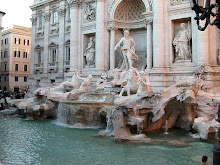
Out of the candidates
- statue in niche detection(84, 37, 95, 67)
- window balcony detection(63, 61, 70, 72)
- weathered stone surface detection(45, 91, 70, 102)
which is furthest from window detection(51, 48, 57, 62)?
weathered stone surface detection(45, 91, 70, 102)

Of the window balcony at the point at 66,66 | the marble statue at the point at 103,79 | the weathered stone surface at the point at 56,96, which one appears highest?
the window balcony at the point at 66,66

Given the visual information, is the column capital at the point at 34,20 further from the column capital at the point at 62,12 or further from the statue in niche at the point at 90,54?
the statue in niche at the point at 90,54

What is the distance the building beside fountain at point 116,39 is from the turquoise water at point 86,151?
6168mm

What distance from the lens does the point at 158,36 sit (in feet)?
49.9

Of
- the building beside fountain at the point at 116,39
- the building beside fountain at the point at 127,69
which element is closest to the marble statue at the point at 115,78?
the building beside fountain at the point at 127,69

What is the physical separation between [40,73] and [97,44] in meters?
8.73

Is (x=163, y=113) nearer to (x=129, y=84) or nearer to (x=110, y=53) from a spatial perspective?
(x=129, y=84)

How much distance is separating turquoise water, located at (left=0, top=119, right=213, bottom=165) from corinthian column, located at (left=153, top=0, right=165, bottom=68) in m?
6.30

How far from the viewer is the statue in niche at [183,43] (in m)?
14.8

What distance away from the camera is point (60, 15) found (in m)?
22.2

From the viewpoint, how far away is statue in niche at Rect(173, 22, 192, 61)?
14.8 metres

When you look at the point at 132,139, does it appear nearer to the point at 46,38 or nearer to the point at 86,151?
the point at 86,151

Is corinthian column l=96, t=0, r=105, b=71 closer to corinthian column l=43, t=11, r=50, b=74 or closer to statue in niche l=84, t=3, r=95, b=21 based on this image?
statue in niche l=84, t=3, r=95, b=21

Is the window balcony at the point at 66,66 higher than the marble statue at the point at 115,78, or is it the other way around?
the window balcony at the point at 66,66
